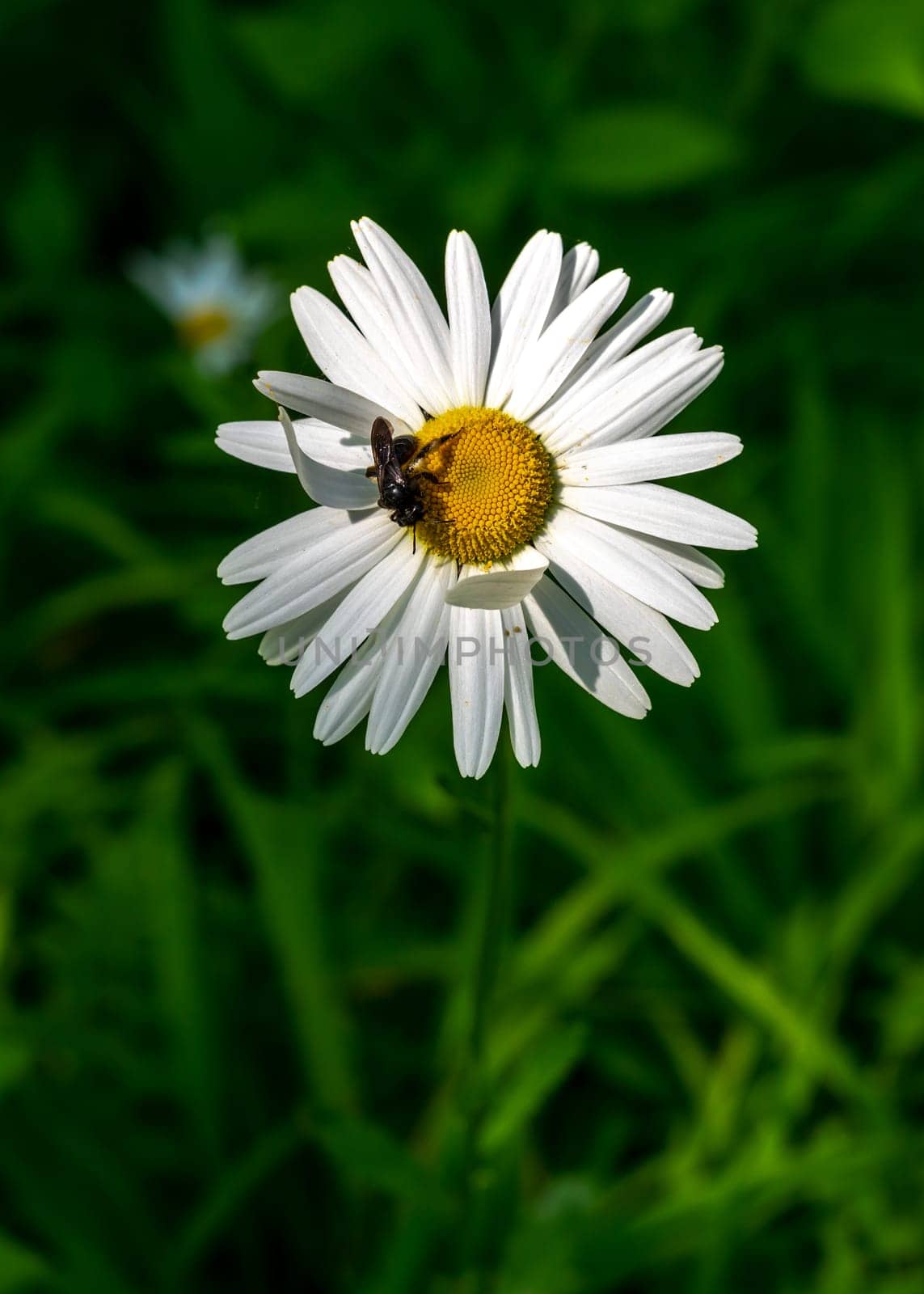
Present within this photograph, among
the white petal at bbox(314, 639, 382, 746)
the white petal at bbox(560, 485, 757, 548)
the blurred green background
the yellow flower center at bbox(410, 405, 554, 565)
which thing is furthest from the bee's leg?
the blurred green background

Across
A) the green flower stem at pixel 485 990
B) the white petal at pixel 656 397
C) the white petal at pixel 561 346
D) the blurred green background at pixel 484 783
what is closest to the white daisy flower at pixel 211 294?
the blurred green background at pixel 484 783

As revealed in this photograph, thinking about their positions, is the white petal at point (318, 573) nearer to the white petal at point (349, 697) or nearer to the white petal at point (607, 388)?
the white petal at point (349, 697)

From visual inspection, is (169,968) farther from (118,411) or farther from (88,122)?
(88,122)

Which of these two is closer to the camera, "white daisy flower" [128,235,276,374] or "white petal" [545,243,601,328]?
"white petal" [545,243,601,328]

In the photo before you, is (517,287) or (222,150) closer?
(517,287)

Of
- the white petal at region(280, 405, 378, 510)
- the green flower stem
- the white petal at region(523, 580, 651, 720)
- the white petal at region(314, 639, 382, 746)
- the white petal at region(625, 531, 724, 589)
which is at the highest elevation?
the white petal at region(625, 531, 724, 589)

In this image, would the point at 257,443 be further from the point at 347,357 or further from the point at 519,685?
the point at 519,685

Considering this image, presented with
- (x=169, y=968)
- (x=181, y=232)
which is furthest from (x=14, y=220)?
(x=169, y=968)

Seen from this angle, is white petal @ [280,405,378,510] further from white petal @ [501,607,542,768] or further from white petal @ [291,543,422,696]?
white petal @ [501,607,542,768]
